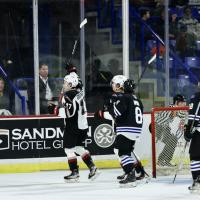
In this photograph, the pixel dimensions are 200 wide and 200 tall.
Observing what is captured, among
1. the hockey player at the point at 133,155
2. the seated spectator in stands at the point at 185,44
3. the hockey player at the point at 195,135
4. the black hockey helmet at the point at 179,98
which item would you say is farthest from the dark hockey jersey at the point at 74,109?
the seated spectator in stands at the point at 185,44

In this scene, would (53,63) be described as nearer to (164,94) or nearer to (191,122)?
(164,94)

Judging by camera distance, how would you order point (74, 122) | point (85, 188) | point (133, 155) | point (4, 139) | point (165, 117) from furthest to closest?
point (4, 139), point (165, 117), point (74, 122), point (133, 155), point (85, 188)

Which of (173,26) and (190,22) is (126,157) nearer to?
(173,26)

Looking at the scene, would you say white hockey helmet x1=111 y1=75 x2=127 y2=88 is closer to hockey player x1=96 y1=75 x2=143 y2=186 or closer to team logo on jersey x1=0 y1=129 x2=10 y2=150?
hockey player x1=96 y1=75 x2=143 y2=186

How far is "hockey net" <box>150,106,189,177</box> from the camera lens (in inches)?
457

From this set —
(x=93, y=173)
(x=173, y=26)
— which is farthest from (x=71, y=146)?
(x=173, y=26)

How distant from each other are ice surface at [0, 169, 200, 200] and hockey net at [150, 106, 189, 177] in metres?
0.17

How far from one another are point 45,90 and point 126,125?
2.98 meters

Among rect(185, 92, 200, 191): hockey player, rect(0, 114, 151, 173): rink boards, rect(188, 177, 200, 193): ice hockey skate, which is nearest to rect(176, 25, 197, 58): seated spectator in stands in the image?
rect(0, 114, 151, 173): rink boards

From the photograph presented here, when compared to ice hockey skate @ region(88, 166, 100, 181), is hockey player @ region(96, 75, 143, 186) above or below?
above

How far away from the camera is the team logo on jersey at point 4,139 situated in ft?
41.1

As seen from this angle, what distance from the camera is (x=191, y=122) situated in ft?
32.6

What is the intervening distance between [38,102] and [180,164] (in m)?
2.81

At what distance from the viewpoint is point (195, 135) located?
10.0 meters
